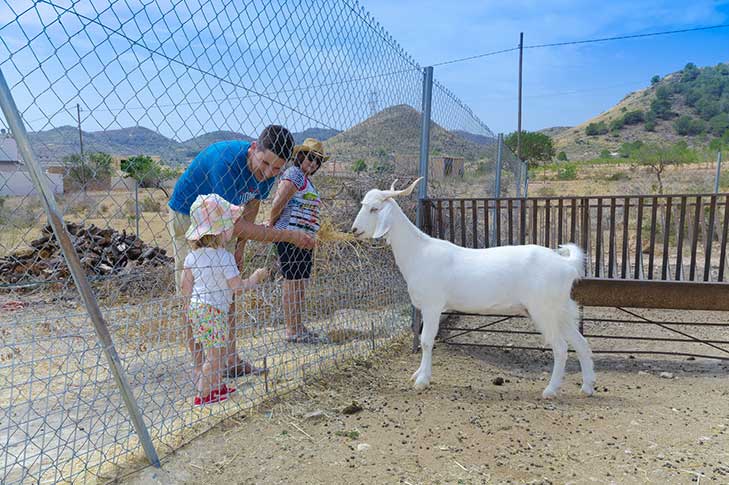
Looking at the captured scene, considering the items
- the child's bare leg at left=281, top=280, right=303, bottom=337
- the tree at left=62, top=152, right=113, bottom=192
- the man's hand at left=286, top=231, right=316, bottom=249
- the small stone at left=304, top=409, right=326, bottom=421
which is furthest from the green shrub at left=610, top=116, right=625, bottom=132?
the tree at left=62, top=152, right=113, bottom=192

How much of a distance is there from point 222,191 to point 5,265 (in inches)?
307

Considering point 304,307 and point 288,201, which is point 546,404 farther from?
point 288,201

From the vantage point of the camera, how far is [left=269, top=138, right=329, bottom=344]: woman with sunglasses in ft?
15.5

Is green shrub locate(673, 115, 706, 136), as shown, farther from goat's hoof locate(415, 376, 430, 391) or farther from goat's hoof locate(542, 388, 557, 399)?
goat's hoof locate(415, 376, 430, 391)

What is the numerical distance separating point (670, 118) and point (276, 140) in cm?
8356

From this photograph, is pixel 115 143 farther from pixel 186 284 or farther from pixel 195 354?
pixel 195 354

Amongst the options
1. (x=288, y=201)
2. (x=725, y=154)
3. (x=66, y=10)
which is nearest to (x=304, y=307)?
(x=288, y=201)

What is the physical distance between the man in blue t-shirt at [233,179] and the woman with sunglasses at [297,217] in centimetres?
69

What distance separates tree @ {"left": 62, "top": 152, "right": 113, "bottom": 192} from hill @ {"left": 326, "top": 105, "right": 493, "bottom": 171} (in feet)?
8.21

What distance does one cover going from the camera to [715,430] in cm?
363

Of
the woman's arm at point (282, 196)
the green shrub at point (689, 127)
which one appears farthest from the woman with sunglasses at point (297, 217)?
the green shrub at point (689, 127)

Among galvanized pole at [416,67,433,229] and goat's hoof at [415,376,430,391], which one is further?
galvanized pole at [416,67,433,229]

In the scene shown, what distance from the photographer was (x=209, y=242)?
12.1 feet

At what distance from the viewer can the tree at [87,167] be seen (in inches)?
101
